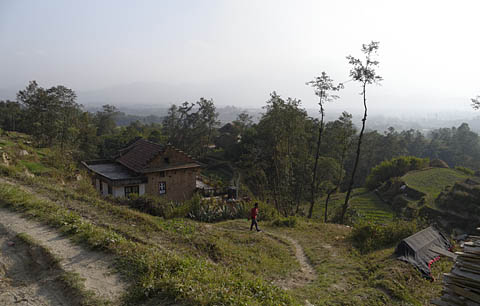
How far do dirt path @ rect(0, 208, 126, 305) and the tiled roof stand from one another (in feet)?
40.9

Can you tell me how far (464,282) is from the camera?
6344mm

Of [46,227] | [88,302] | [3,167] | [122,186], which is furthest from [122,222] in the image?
[122,186]

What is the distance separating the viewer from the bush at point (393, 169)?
43.5 metres

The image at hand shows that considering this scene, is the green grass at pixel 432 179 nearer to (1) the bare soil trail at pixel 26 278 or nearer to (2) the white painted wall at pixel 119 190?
(2) the white painted wall at pixel 119 190

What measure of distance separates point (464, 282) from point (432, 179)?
123ft

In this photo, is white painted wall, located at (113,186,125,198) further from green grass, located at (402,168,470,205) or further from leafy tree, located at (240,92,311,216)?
green grass, located at (402,168,470,205)

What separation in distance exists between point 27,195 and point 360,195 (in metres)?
Result: 39.3

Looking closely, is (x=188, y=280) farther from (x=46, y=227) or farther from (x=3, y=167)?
(x=3, y=167)

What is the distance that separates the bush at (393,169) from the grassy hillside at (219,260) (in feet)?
113

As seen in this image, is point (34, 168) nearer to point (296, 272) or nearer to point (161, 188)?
point (161, 188)

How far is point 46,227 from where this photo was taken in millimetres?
7336

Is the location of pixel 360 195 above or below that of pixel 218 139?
below

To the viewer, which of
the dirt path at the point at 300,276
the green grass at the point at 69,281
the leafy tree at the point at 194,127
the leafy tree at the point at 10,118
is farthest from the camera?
the leafy tree at the point at 194,127

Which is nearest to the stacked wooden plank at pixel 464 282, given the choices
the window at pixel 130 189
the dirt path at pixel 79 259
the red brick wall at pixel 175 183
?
the dirt path at pixel 79 259
